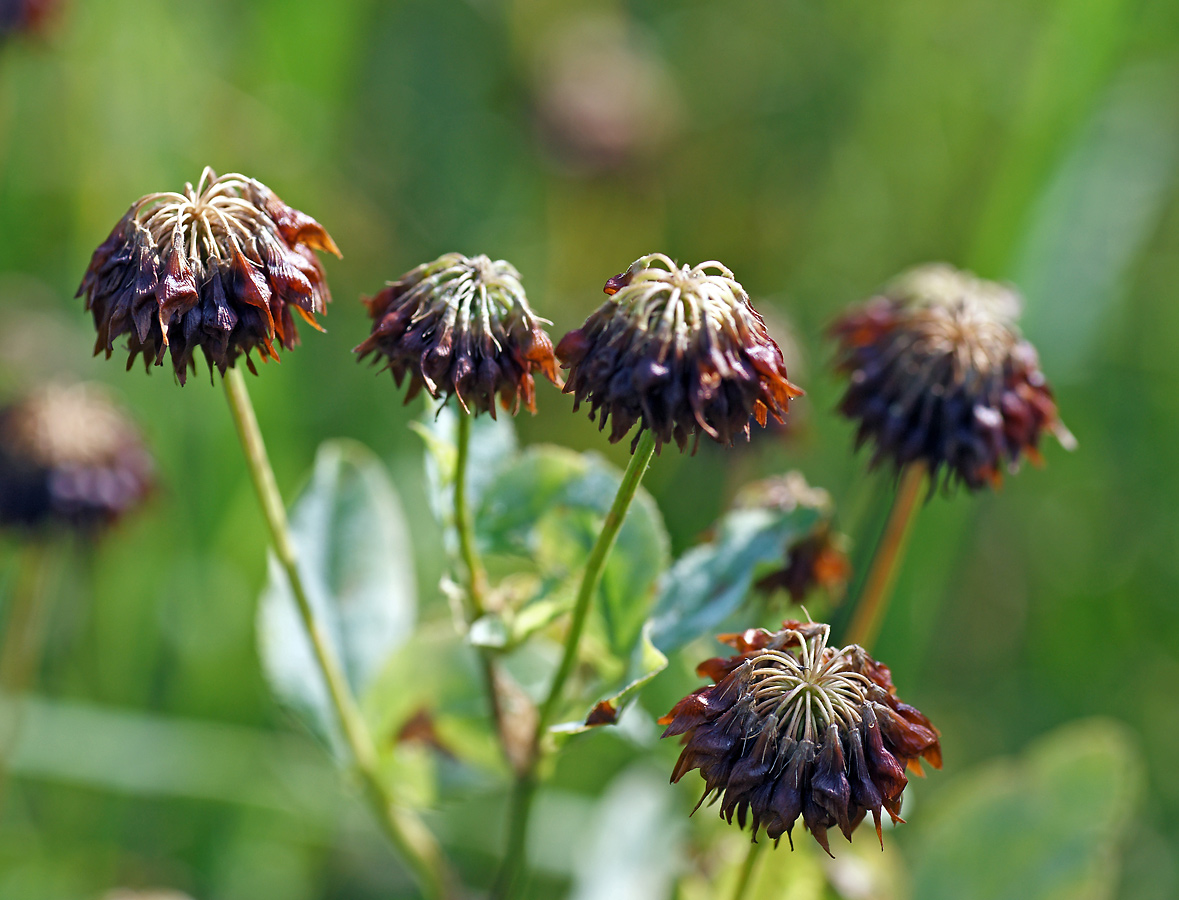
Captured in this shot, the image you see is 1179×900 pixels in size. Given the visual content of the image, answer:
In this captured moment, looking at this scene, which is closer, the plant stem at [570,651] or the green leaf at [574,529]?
the plant stem at [570,651]

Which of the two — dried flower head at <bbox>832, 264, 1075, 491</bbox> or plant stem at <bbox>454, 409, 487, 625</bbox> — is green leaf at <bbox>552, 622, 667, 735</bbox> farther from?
dried flower head at <bbox>832, 264, 1075, 491</bbox>

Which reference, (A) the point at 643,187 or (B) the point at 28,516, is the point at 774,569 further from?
(A) the point at 643,187

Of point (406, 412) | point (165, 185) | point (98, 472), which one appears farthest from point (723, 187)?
point (98, 472)

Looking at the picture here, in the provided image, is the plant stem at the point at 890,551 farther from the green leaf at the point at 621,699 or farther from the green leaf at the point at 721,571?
the green leaf at the point at 621,699

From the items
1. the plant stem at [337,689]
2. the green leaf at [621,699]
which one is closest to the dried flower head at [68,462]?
the plant stem at [337,689]

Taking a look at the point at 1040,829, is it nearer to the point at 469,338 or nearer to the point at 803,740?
the point at 803,740

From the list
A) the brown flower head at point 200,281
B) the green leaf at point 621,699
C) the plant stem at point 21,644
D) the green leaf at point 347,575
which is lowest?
the plant stem at point 21,644

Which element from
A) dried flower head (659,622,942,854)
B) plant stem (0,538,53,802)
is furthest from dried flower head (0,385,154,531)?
dried flower head (659,622,942,854)
